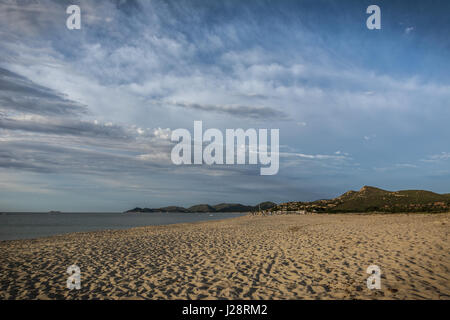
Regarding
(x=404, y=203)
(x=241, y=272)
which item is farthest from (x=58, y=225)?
(x=404, y=203)

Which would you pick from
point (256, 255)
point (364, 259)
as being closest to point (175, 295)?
point (256, 255)

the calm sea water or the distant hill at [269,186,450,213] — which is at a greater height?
the distant hill at [269,186,450,213]

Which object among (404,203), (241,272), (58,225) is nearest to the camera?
(241,272)

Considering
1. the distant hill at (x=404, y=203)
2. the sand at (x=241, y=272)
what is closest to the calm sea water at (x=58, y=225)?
the sand at (x=241, y=272)

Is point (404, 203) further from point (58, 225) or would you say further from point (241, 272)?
point (58, 225)

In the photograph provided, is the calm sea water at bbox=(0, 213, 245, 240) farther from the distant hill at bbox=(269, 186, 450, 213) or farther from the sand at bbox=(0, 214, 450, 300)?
the distant hill at bbox=(269, 186, 450, 213)

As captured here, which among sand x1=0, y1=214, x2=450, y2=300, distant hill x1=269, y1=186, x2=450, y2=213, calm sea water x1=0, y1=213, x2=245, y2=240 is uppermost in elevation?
sand x1=0, y1=214, x2=450, y2=300

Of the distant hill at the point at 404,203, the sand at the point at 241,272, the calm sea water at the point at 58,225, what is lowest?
the calm sea water at the point at 58,225

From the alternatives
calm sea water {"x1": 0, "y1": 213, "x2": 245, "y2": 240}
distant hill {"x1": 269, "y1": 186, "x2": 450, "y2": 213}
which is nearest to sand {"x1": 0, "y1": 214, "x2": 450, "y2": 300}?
calm sea water {"x1": 0, "y1": 213, "x2": 245, "y2": 240}

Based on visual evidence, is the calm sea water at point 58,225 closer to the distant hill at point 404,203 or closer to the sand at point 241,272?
the sand at point 241,272
